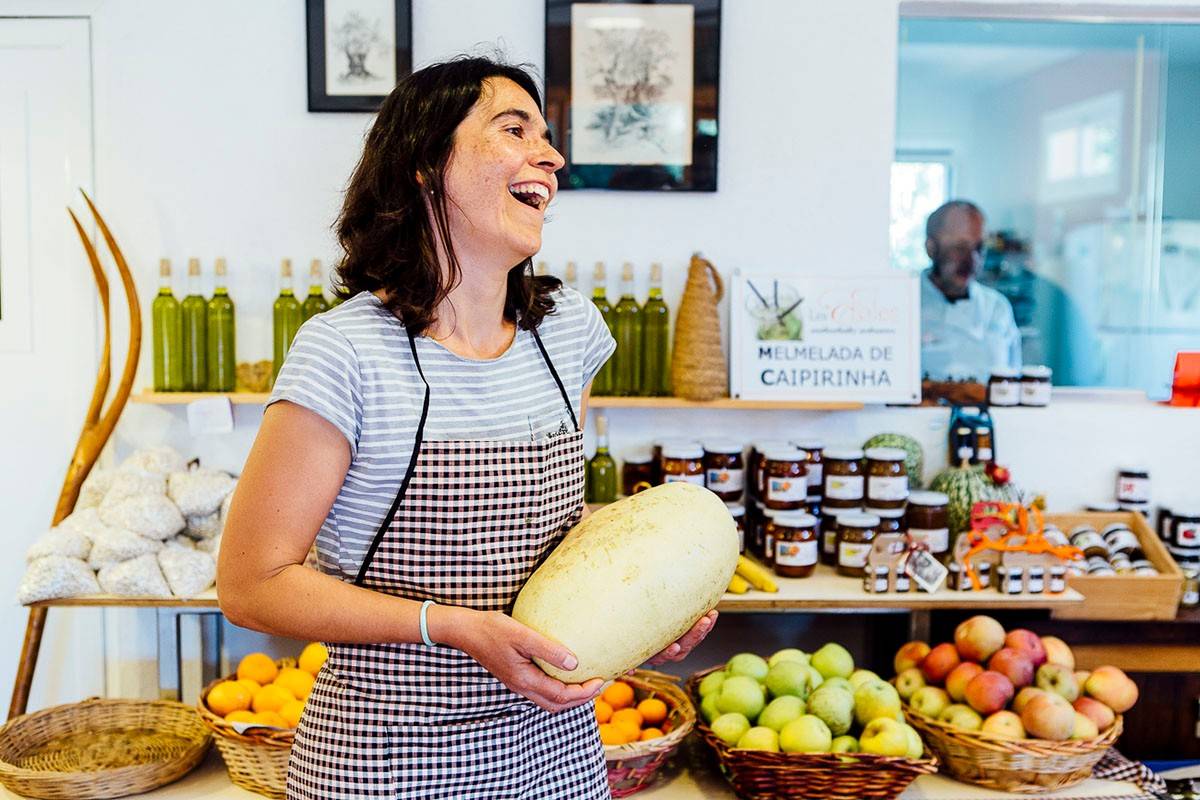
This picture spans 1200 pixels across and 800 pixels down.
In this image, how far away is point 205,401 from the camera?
288 centimetres

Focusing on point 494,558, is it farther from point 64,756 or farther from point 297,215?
point 297,215

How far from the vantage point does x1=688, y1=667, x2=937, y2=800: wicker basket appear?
2166 mm

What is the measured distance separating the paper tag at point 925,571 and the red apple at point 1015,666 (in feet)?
0.72

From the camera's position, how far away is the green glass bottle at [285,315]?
2887 millimetres

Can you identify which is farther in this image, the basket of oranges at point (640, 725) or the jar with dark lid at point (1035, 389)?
the jar with dark lid at point (1035, 389)

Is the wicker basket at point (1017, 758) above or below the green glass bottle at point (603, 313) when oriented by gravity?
below

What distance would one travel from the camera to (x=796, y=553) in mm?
2701

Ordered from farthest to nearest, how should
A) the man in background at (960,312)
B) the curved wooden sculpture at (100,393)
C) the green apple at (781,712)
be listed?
the man in background at (960,312), the curved wooden sculpture at (100,393), the green apple at (781,712)

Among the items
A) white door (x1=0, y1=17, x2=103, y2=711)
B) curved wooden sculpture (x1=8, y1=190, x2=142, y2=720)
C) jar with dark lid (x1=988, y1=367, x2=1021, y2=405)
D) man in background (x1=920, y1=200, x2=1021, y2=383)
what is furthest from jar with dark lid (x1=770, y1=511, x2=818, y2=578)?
white door (x1=0, y1=17, x2=103, y2=711)

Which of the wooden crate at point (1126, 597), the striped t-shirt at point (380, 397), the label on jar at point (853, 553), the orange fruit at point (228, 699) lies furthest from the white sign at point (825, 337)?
the striped t-shirt at point (380, 397)

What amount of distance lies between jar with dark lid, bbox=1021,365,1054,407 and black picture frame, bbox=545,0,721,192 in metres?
0.98

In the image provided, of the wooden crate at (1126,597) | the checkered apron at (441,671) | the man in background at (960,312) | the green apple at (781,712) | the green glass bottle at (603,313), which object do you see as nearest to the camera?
the checkered apron at (441,671)

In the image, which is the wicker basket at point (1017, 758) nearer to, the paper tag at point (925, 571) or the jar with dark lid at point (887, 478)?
the paper tag at point (925, 571)

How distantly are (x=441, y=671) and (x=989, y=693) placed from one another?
1.41m
